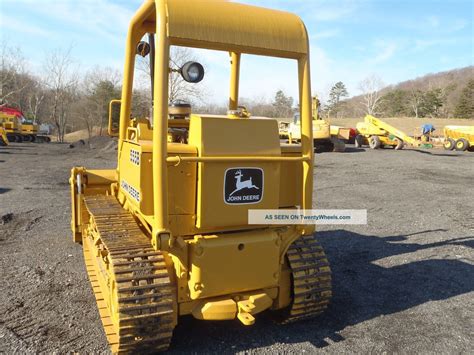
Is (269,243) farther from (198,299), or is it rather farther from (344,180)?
(344,180)

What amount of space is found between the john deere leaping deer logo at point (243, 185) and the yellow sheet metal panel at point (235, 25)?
0.98 m

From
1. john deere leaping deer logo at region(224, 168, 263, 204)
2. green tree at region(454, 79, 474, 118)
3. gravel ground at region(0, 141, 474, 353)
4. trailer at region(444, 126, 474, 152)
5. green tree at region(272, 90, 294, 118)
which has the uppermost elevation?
green tree at region(454, 79, 474, 118)

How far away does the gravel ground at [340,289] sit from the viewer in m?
3.60

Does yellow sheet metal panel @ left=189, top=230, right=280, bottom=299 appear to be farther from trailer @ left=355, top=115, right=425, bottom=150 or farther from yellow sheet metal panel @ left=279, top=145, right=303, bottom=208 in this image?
trailer @ left=355, top=115, right=425, bottom=150

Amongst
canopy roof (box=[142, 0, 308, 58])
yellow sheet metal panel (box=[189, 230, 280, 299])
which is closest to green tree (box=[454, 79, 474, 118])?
canopy roof (box=[142, 0, 308, 58])

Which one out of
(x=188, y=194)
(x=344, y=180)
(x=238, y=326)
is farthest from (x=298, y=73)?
(x=344, y=180)

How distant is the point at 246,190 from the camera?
10.7ft

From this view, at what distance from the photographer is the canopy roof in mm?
2904

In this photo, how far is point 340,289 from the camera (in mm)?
4836

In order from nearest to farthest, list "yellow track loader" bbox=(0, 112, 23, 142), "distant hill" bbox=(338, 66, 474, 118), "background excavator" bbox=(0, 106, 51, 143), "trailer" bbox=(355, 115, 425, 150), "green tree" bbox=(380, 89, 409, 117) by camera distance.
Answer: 1. "trailer" bbox=(355, 115, 425, 150)
2. "yellow track loader" bbox=(0, 112, 23, 142)
3. "background excavator" bbox=(0, 106, 51, 143)
4. "distant hill" bbox=(338, 66, 474, 118)
5. "green tree" bbox=(380, 89, 409, 117)

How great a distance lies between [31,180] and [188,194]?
10931 mm

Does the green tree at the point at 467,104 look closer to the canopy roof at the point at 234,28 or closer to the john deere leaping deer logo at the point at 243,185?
the canopy roof at the point at 234,28

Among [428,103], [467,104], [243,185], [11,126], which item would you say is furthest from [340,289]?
[428,103]

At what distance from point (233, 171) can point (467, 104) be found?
68.0m
